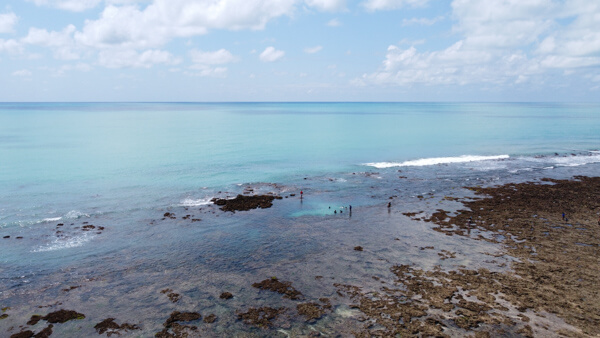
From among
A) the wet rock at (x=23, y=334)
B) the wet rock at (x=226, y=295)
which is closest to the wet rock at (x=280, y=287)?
the wet rock at (x=226, y=295)

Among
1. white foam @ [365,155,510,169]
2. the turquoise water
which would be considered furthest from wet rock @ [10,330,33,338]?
white foam @ [365,155,510,169]

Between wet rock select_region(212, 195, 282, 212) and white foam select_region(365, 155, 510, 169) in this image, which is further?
white foam select_region(365, 155, 510, 169)

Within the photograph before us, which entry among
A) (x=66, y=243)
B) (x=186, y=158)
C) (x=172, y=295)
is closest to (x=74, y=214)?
(x=66, y=243)

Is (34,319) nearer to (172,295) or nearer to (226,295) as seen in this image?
(172,295)

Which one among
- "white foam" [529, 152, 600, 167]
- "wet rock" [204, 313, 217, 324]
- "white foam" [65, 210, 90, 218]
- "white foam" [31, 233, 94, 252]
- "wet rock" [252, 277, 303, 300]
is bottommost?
"wet rock" [204, 313, 217, 324]

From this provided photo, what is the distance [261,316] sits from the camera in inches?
860

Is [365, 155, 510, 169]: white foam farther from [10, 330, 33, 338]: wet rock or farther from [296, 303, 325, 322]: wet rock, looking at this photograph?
[10, 330, 33, 338]: wet rock

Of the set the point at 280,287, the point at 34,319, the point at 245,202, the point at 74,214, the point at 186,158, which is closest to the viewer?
the point at 34,319

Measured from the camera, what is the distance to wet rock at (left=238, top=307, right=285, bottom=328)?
69.6ft

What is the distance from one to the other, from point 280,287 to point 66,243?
71.9 feet

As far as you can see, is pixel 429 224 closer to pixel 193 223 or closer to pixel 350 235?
pixel 350 235

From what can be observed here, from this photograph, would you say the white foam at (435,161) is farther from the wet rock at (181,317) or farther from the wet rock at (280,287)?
the wet rock at (181,317)

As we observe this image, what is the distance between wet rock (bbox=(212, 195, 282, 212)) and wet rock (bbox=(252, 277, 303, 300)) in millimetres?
17443

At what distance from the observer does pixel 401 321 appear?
21.0 m
